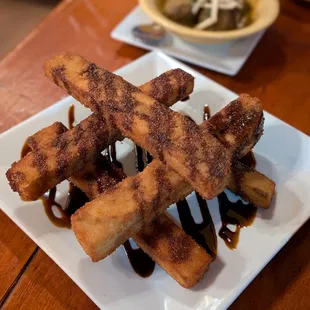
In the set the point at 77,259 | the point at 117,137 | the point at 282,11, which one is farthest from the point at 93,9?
the point at 77,259

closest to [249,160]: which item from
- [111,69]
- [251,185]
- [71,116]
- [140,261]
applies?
[251,185]

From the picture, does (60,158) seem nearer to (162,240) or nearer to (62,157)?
(62,157)

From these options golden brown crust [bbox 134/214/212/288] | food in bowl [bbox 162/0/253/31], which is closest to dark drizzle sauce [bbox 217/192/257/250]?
golden brown crust [bbox 134/214/212/288]

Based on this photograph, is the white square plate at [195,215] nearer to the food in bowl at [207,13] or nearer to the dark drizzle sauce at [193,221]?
the dark drizzle sauce at [193,221]

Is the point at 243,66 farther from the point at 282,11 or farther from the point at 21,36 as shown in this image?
the point at 21,36

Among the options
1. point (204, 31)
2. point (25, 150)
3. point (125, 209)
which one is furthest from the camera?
Answer: point (204, 31)

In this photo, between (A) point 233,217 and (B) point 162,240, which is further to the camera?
(A) point 233,217
